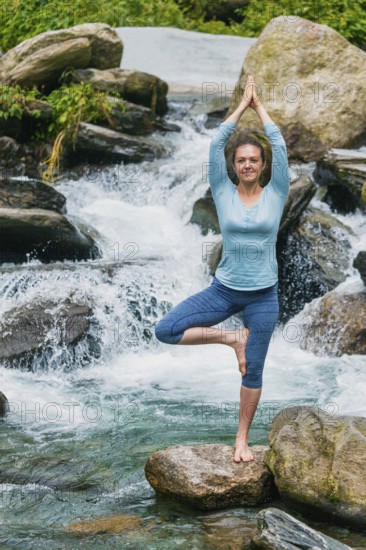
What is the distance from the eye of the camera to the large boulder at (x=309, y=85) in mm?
12281

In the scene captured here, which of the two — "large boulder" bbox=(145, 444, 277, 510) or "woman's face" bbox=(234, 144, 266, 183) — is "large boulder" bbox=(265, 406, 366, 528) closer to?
"large boulder" bbox=(145, 444, 277, 510)

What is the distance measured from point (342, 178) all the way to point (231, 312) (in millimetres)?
6079

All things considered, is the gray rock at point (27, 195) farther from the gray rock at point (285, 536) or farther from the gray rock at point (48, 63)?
the gray rock at point (285, 536)

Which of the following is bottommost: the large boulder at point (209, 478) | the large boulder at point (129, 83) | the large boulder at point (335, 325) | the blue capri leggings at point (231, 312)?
the large boulder at point (335, 325)

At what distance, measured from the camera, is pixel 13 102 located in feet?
42.8

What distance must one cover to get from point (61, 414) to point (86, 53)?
26.8 ft

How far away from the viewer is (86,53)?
14133mm

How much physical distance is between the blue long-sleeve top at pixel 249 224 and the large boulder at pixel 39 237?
5.04 metres

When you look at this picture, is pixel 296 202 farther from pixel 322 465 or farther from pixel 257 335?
pixel 322 465

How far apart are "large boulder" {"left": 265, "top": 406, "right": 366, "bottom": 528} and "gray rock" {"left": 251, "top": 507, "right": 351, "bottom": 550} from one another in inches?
16.6

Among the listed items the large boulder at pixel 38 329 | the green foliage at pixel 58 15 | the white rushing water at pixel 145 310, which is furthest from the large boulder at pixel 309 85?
the green foliage at pixel 58 15

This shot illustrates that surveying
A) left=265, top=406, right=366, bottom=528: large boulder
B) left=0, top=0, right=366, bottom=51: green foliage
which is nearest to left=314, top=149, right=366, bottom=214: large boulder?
left=265, top=406, right=366, bottom=528: large boulder

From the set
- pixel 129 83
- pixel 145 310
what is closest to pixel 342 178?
pixel 145 310

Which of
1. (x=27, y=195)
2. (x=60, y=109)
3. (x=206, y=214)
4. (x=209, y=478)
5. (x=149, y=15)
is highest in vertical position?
(x=149, y=15)
